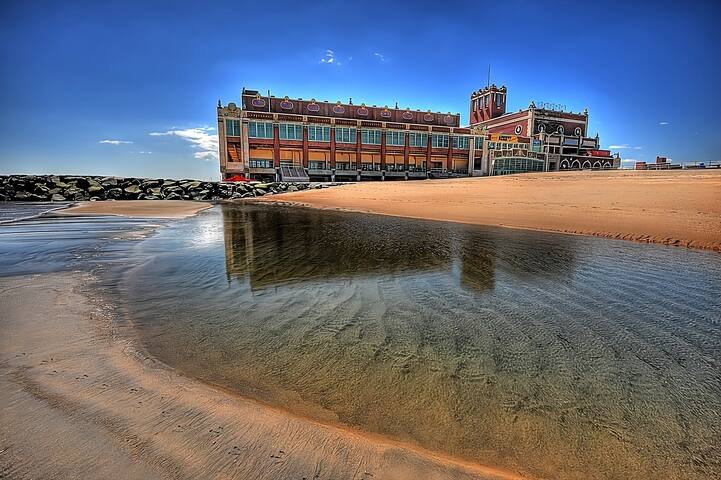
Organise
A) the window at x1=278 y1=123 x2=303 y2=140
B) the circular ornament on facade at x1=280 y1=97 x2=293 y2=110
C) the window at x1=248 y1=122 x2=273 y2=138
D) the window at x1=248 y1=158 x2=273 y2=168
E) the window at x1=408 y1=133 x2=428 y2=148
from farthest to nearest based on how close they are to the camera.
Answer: the window at x1=408 y1=133 x2=428 y2=148
the circular ornament on facade at x1=280 y1=97 x2=293 y2=110
the window at x1=278 y1=123 x2=303 y2=140
the window at x1=248 y1=158 x2=273 y2=168
the window at x1=248 y1=122 x2=273 y2=138

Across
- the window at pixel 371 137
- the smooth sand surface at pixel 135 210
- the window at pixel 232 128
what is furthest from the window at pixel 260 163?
the smooth sand surface at pixel 135 210

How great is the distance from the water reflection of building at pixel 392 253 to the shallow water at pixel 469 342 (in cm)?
9

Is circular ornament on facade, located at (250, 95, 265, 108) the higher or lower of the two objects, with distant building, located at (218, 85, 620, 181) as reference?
higher

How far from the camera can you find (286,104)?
6581cm

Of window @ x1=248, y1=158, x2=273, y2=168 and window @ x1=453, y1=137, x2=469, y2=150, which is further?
window @ x1=453, y1=137, x2=469, y2=150

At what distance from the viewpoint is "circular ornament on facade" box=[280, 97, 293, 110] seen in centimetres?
6556

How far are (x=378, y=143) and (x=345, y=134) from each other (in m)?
6.39

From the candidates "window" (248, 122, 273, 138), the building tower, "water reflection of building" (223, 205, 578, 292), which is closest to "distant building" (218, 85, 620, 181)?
"window" (248, 122, 273, 138)

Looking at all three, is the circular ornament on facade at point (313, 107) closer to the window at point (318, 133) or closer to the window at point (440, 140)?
the window at point (318, 133)

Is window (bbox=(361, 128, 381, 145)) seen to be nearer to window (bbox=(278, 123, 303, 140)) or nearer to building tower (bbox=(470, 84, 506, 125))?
window (bbox=(278, 123, 303, 140))

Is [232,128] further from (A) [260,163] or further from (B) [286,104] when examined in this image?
(B) [286,104]

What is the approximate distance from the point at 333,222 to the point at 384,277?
9191 mm

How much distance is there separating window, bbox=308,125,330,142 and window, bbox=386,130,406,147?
11.4 metres

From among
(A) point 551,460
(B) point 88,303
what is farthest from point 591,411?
(B) point 88,303
